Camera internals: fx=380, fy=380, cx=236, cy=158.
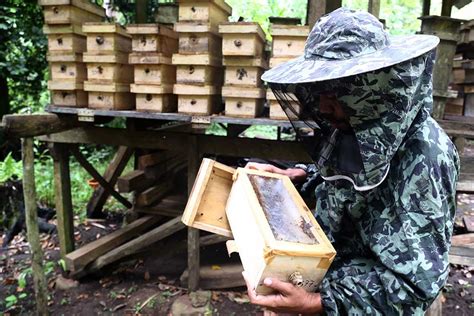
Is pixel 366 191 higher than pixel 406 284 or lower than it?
higher

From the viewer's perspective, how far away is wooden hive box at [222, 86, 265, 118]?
135 inches

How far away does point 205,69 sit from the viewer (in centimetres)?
352

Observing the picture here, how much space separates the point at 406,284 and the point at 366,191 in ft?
1.23

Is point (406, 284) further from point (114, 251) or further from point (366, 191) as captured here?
point (114, 251)

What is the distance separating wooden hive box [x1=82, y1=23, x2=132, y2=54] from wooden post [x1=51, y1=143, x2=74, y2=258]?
1532 mm

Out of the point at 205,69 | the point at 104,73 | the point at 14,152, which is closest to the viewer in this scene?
the point at 205,69

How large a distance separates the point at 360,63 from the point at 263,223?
0.71m

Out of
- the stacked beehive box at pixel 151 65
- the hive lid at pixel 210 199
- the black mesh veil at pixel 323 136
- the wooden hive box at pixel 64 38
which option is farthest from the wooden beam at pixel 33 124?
the black mesh veil at pixel 323 136

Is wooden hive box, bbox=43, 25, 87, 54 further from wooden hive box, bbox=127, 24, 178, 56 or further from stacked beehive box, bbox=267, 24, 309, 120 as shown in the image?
stacked beehive box, bbox=267, 24, 309, 120

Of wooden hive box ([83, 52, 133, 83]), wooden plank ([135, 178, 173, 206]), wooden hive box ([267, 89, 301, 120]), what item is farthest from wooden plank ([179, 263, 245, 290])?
wooden hive box ([83, 52, 133, 83])

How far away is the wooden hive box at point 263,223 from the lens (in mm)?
1452

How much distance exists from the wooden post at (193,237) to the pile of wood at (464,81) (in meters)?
2.80

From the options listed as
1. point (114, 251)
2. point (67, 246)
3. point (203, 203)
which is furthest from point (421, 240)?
point (67, 246)

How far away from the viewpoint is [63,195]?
480 cm
